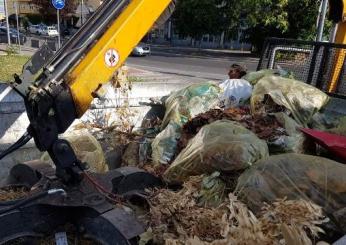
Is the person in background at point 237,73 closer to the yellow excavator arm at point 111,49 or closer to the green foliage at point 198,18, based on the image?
the yellow excavator arm at point 111,49

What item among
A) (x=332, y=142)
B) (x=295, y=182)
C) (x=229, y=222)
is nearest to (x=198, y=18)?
(x=332, y=142)

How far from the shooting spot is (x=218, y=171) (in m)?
3.12

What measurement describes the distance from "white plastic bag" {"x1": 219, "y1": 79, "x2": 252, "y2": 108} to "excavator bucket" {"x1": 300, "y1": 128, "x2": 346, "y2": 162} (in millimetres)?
1117

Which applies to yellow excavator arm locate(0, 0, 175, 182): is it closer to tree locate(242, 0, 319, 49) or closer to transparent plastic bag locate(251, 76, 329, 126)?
transparent plastic bag locate(251, 76, 329, 126)

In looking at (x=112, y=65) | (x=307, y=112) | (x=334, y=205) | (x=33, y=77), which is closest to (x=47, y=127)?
(x=33, y=77)

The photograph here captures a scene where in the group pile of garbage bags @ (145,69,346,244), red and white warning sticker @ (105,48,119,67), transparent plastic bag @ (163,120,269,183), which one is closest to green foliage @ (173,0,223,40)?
pile of garbage bags @ (145,69,346,244)

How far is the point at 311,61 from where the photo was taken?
4828 mm

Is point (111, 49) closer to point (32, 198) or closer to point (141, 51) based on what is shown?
point (32, 198)

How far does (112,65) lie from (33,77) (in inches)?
20.1

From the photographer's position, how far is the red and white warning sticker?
8.91ft

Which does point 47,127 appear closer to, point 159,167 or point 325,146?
point 159,167

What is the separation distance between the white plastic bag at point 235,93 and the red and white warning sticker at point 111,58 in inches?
76.1

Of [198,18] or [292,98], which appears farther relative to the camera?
[198,18]

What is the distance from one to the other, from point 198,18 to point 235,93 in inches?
1023
